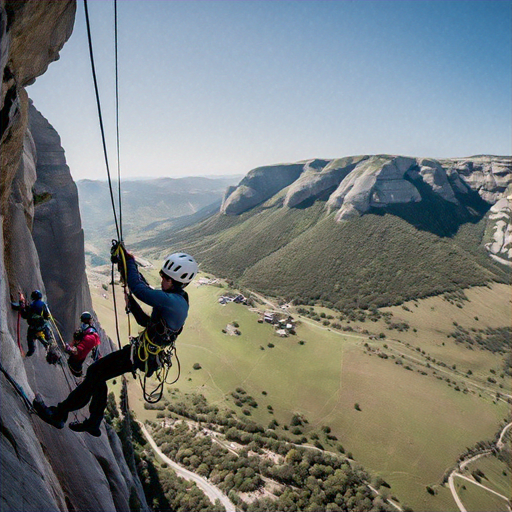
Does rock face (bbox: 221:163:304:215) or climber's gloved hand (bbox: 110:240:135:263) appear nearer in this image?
climber's gloved hand (bbox: 110:240:135:263)

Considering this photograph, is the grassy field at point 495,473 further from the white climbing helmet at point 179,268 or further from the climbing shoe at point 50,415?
the white climbing helmet at point 179,268

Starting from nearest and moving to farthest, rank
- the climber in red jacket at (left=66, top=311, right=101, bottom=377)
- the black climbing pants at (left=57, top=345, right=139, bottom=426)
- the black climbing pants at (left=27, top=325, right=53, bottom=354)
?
the black climbing pants at (left=57, top=345, right=139, bottom=426)
the black climbing pants at (left=27, top=325, right=53, bottom=354)
the climber in red jacket at (left=66, top=311, right=101, bottom=377)

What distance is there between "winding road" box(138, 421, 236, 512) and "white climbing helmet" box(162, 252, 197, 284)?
33598mm

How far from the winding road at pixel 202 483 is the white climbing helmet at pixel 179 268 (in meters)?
33.6

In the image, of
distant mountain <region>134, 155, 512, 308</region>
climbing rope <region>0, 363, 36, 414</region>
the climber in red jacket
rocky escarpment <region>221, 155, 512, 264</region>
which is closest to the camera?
climbing rope <region>0, 363, 36, 414</region>

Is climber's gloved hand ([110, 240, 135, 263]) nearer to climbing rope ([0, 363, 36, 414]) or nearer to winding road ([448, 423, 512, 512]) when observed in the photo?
climbing rope ([0, 363, 36, 414])

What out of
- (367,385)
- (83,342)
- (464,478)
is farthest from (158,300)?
(367,385)

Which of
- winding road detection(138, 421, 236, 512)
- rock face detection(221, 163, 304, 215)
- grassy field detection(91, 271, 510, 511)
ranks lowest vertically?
grassy field detection(91, 271, 510, 511)

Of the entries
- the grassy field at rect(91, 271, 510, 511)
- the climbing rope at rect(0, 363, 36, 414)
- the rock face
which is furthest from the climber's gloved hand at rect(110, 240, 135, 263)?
the rock face

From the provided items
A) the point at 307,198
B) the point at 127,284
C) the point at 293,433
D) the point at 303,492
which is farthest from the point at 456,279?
the point at 127,284

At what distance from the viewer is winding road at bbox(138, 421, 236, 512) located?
29.7 m

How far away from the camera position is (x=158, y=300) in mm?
4375

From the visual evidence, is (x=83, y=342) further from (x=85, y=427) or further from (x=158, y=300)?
(x=158, y=300)

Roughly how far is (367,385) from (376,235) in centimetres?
6999
